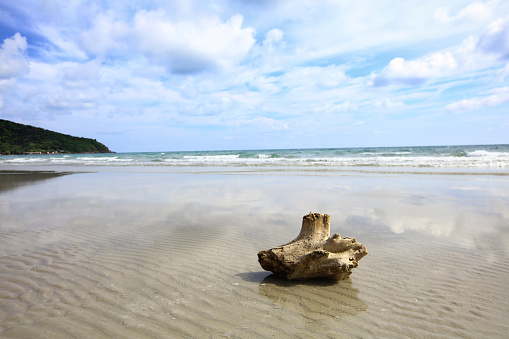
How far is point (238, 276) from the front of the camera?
3666mm

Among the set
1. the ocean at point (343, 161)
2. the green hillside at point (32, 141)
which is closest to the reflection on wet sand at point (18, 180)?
the ocean at point (343, 161)

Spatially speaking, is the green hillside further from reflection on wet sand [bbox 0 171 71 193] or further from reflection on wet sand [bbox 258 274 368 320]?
reflection on wet sand [bbox 258 274 368 320]

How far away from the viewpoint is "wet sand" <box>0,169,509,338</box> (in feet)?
8.61

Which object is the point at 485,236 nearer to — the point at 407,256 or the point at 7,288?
the point at 407,256

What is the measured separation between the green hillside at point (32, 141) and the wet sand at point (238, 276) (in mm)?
76293

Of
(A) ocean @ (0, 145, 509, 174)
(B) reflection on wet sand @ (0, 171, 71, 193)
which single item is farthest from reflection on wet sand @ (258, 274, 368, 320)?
(A) ocean @ (0, 145, 509, 174)

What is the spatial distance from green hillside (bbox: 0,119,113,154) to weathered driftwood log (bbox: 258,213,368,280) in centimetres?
8140

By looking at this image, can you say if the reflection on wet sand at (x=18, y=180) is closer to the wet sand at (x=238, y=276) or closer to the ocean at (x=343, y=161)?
the wet sand at (x=238, y=276)

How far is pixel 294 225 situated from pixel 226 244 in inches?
64.6

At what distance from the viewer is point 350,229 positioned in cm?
576

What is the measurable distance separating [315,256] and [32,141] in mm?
86956

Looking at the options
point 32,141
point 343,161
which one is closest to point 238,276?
point 343,161

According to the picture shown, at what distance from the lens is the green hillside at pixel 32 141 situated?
68.1m

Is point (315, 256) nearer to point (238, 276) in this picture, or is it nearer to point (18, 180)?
point (238, 276)
